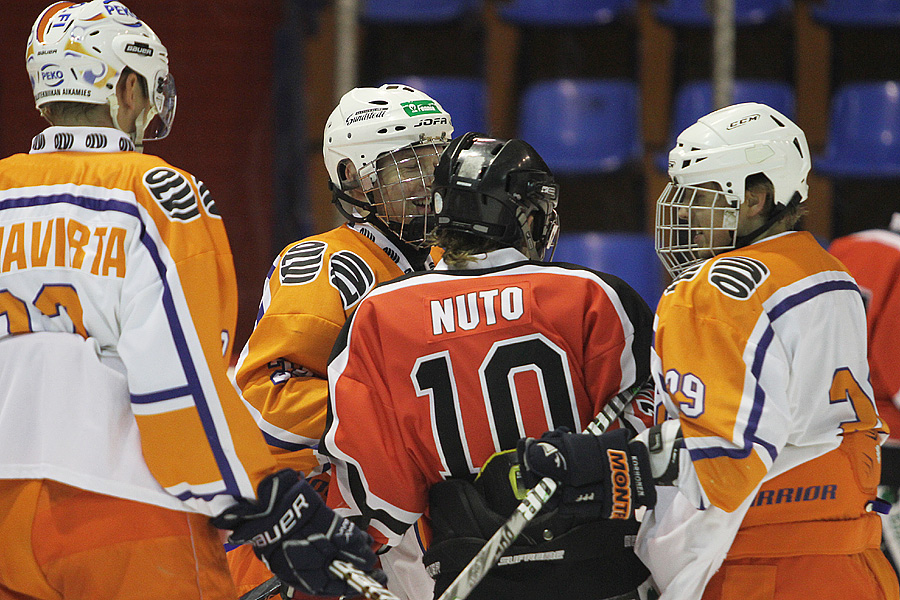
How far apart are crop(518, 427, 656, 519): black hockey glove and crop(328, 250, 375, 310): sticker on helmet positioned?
2.17ft

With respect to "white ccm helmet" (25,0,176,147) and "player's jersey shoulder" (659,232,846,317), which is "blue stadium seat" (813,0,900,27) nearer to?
"player's jersey shoulder" (659,232,846,317)

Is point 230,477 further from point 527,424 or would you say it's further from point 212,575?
point 527,424

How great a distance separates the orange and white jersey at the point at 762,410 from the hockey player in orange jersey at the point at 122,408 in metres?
0.65

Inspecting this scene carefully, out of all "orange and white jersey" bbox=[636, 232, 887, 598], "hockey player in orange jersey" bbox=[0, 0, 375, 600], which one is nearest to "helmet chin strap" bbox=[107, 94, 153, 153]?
"hockey player in orange jersey" bbox=[0, 0, 375, 600]

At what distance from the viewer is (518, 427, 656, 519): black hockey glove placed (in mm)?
1874

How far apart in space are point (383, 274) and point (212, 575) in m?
0.93

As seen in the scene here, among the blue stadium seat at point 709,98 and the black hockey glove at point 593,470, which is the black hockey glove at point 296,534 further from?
the blue stadium seat at point 709,98

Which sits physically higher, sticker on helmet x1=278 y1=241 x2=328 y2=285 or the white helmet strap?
the white helmet strap

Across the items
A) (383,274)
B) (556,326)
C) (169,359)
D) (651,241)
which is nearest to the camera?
(169,359)

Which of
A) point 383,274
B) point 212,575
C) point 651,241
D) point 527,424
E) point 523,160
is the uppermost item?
Answer: point 523,160

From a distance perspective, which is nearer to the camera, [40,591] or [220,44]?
[40,591]

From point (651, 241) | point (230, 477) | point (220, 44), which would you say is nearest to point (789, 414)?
point (230, 477)

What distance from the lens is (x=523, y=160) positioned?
2.11 meters

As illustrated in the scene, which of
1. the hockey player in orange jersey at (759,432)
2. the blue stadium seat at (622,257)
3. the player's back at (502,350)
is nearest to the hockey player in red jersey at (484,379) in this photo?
the player's back at (502,350)
